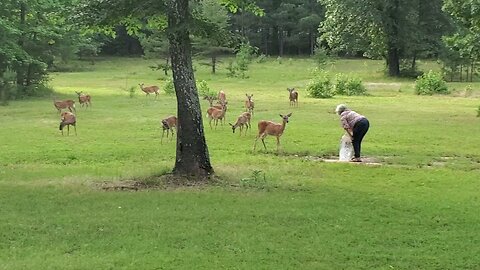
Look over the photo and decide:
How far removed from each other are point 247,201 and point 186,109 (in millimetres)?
2617

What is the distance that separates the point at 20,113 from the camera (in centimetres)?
2420

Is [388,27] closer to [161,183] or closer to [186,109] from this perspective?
[186,109]

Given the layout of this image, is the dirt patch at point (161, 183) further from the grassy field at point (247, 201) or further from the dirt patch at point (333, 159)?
the dirt patch at point (333, 159)

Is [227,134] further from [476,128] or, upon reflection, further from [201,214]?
[201,214]

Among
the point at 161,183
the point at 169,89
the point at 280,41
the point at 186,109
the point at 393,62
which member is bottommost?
the point at 161,183

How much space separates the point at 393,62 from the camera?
48.0 meters

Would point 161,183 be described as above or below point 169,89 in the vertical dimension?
below

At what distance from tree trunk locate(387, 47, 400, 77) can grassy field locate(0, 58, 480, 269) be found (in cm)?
2671

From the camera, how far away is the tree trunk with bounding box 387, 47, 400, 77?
4766cm

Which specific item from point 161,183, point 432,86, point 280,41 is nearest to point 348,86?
point 432,86

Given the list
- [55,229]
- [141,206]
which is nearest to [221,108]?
[141,206]

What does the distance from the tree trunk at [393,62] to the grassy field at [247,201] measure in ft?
87.6

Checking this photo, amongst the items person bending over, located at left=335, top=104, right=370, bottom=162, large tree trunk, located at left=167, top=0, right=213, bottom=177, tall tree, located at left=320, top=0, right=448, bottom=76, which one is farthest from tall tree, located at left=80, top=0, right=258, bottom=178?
tall tree, located at left=320, top=0, right=448, bottom=76

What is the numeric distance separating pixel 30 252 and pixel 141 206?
8.24 ft
